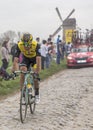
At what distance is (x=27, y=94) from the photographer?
10.5 m

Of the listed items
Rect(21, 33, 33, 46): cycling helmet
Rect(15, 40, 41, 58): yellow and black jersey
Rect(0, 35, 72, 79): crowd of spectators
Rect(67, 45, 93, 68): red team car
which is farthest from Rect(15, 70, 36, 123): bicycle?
Rect(67, 45, 93, 68): red team car

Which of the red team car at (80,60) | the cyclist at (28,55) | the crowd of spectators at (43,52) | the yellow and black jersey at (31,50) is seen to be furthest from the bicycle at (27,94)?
the red team car at (80,60)

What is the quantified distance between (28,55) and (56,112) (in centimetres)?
161

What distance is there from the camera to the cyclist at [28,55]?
10781 mm

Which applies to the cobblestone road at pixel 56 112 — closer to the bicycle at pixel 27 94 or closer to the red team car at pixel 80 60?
the bicycle at pixel 27 94

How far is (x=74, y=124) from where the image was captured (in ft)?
33.2

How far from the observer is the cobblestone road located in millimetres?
9844

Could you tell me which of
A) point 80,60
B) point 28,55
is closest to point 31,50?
point 28,55

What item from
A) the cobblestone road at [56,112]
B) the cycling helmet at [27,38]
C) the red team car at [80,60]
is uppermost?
the cycling helmet at [27,38]

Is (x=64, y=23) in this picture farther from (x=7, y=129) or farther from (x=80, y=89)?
(x=7, y=129)

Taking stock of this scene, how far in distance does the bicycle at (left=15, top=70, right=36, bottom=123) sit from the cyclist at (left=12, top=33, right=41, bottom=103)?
A: 0.18 m

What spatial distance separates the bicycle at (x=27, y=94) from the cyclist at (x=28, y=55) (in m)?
0.18

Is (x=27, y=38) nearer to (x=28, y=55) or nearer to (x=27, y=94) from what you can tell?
(x=28, y=55)

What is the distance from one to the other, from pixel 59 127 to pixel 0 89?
282 inches
